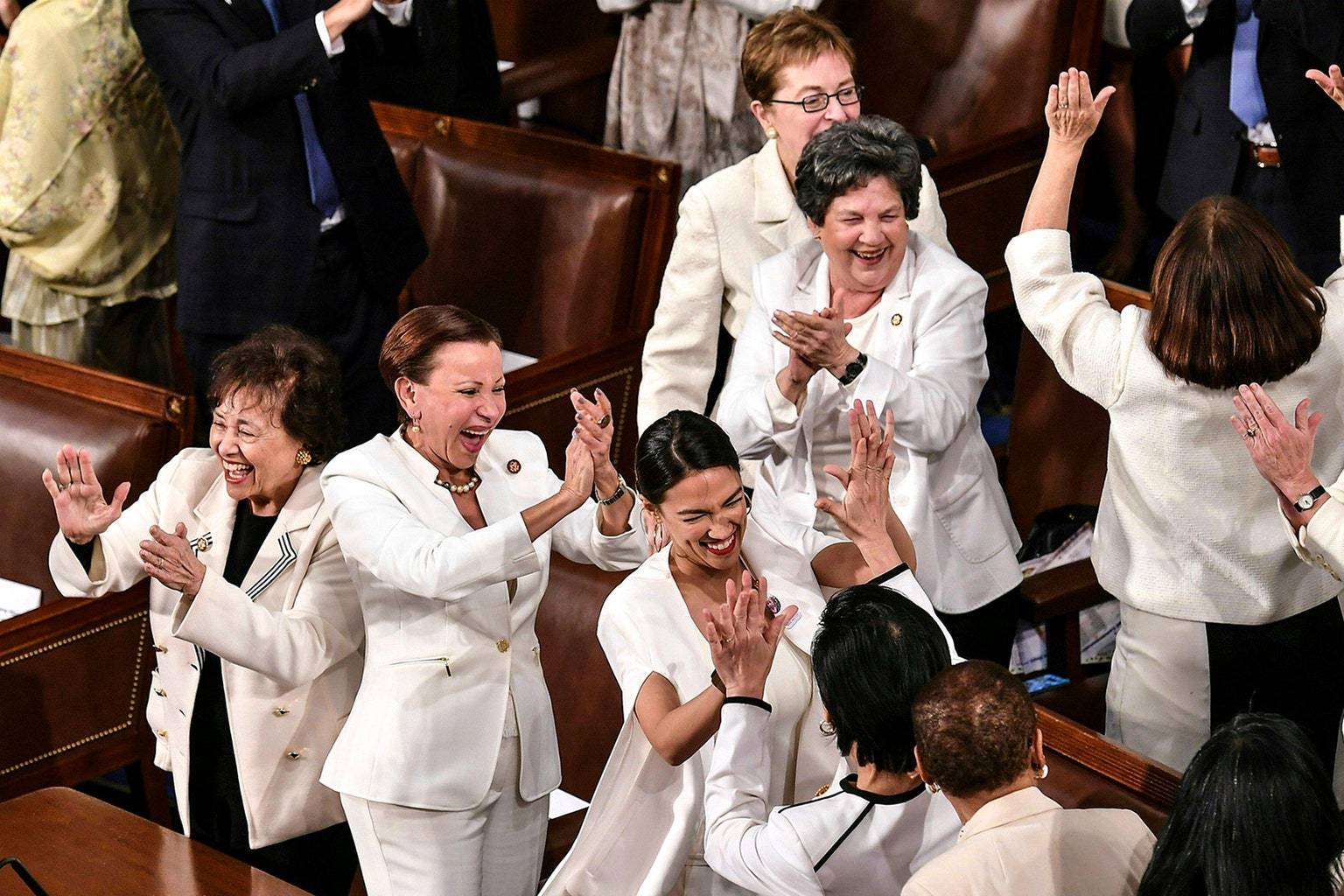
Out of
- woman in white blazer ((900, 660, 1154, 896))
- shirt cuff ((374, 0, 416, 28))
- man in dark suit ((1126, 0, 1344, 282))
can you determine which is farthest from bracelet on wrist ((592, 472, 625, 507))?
man in dark suit ((1126, 0, 1344, 282))

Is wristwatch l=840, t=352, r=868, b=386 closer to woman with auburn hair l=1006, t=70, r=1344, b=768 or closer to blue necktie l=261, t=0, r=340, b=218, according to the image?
woman with auburn hair l=1006, t=70, r=1344, b=768

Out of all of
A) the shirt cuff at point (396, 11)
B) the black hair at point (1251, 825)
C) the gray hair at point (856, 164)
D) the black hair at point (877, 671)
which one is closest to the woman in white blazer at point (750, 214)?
the gray hair at point (856, 164)

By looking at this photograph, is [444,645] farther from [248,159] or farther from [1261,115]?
[1261,115]

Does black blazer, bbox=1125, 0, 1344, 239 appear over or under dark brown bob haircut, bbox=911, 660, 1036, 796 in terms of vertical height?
over

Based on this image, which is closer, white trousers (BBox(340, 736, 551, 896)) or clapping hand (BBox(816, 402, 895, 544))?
clapping hand (BBox(816, 402, 895, 544))

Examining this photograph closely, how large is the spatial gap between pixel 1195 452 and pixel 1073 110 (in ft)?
1.77

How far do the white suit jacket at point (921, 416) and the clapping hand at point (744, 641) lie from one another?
64cm

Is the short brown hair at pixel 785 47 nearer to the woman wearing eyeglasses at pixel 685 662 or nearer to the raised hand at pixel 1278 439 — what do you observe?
the woman wearing eyeglasses at pixel 685 662

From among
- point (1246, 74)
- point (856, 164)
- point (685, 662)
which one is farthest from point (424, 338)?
point (1246, 74)

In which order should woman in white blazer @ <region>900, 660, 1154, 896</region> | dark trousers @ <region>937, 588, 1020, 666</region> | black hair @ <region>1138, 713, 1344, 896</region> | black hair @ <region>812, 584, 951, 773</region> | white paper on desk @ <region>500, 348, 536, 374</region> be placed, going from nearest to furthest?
black hair @ <region>1138, 713, 1344, 896</region>
woman in white blazer @ <region>900, 660, 1154, 896</region>
black hair @ <region>812, 584, 951, 773</region>
dark trousers @ <region>937, 588, 1020, 666</region>
white paper on desk @ <region>500, 348, 536, 374</region>

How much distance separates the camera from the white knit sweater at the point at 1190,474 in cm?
250

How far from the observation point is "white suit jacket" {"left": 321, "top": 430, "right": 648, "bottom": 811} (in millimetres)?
2613

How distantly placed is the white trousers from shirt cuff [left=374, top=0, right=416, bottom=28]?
1.68m

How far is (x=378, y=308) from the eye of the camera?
157 inches
